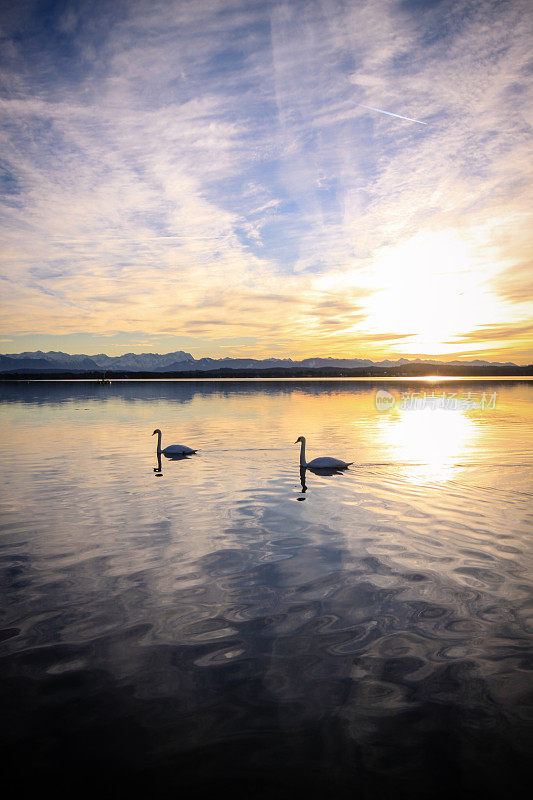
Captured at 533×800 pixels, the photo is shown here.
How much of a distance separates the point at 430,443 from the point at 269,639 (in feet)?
81.9

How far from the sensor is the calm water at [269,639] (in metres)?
5.19

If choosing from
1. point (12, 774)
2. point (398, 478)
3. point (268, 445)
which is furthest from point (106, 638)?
point (268, 445)

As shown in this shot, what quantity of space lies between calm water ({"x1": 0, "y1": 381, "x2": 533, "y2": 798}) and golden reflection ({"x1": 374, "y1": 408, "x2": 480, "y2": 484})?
340 cm

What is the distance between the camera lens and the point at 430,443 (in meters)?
30.0

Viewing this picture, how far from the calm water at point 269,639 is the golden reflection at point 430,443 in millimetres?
3402

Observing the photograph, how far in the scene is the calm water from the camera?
17.0 ft
